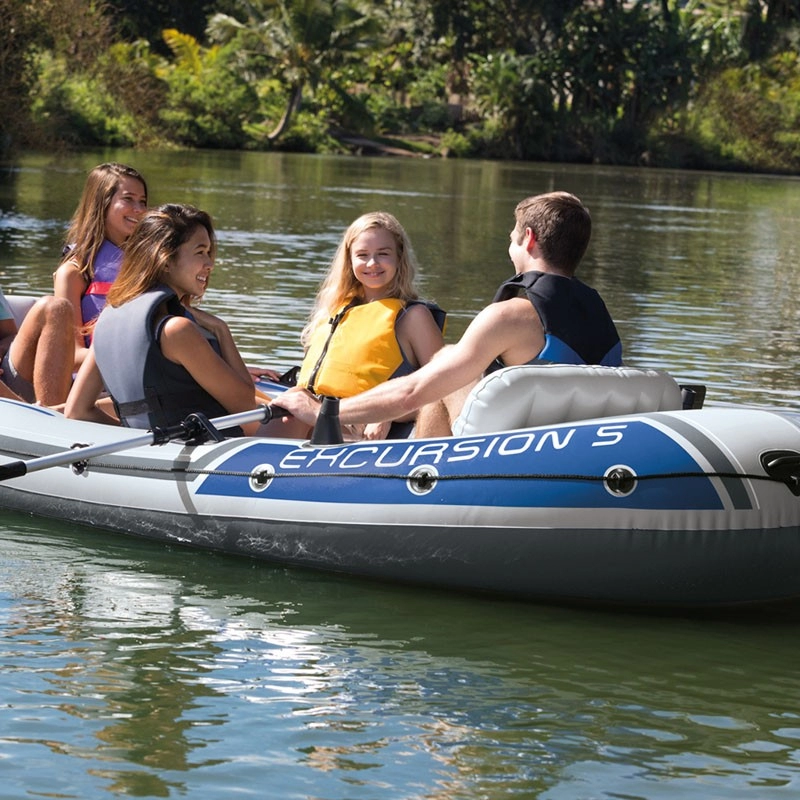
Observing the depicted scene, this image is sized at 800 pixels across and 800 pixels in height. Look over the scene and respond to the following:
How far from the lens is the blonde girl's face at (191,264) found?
15.8ft

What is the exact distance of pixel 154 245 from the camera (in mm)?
4773

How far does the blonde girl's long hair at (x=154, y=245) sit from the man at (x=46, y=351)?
0.76 metres

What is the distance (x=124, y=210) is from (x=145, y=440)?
1.56 m

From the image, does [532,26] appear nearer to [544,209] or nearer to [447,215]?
[447,215]

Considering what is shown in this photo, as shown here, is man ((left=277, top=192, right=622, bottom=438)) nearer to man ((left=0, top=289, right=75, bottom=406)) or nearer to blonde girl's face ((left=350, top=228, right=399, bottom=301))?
blonde girl's face ((left=350, top=228, right=399, bottom=301))

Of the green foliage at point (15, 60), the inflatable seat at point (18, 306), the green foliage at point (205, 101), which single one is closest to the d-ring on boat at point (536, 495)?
the inflatable seat at point (18, 306)

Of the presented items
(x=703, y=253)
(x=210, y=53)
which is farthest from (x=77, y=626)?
(x=210, y=53)

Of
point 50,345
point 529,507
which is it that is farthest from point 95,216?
point 529,507

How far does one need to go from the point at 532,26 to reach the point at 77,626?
49.3 meters

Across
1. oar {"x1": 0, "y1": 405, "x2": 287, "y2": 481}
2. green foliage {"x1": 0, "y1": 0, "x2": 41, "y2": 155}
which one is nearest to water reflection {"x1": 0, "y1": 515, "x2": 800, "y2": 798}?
oar {"x1": 0, "y1": 405, "x2": 287, "y2": 481}

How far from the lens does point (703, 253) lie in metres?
17.7

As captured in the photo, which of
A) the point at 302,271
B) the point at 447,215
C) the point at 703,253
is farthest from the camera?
the point at 447,215

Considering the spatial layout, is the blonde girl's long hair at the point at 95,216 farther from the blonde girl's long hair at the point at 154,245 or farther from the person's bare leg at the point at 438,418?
the person's bare leg at the point at 438,418

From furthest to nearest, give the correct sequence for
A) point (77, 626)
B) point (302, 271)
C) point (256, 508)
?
1. point (302, 271)
2. point (256, 508)
3. point (77, 626)
